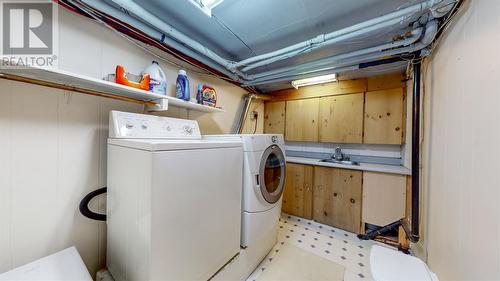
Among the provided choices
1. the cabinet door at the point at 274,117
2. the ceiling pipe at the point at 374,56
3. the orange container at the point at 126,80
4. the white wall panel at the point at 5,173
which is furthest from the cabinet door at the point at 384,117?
the white wall panel at the point at 5,173

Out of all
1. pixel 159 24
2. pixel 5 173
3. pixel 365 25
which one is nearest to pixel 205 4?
pixel 159 24

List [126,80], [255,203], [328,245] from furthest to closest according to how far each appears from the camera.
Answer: [328,245] < [255,203] < [126,80]

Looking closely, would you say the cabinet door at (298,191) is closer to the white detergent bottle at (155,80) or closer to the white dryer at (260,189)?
the white dryer at (260,189)

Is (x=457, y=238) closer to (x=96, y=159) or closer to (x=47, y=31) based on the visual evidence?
(x=96, y=159)

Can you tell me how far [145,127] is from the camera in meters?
1.27

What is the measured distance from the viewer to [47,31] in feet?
3.40

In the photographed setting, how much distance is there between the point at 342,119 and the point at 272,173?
5.24 ft

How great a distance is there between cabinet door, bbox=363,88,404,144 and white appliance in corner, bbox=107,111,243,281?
2.14m

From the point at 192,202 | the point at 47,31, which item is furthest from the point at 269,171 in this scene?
the point at 47,31

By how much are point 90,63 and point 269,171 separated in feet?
5.53

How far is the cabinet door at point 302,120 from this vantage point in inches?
112

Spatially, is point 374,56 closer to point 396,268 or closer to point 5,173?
point 396,268

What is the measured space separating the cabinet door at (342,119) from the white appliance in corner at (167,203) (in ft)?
6.42

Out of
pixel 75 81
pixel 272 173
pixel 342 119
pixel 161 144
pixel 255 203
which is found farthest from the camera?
pixel 342 119
